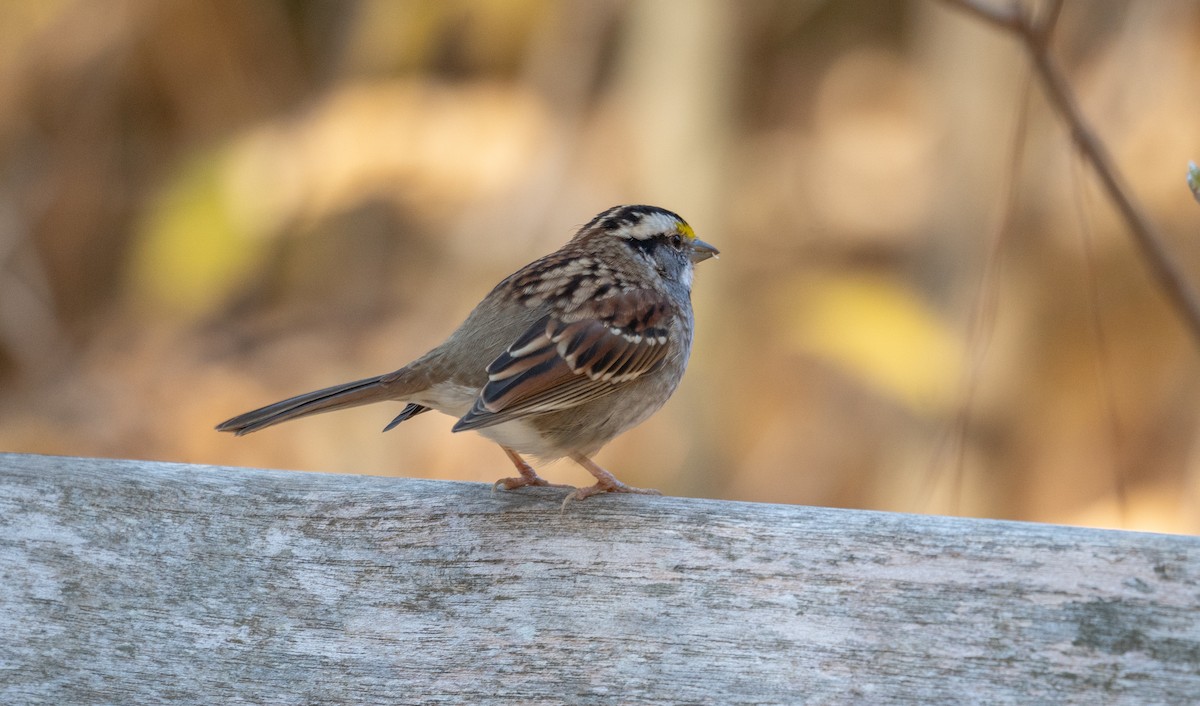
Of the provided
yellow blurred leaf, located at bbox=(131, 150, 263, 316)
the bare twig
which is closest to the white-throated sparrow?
the bare twig

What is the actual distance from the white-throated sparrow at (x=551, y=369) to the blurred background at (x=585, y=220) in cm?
237

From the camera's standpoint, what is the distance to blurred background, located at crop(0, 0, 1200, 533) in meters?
5.39

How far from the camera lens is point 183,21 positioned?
6.64 metres

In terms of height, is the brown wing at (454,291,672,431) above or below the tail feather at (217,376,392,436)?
above

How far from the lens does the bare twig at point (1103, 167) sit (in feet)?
6.54

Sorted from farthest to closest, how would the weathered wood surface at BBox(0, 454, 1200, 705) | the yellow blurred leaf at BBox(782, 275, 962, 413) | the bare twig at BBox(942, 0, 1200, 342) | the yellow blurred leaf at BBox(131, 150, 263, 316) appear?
1. the yellow blurred leaf at BBox(131, 150, 263, 316)
2. the yellow blurred leaf at BBox(782, 275, 962, 413)
3. the bare twig at BBox(942, 0, 1200, 342)
4. the weathered wood surface at BBox(0, 454, 1200, 705)

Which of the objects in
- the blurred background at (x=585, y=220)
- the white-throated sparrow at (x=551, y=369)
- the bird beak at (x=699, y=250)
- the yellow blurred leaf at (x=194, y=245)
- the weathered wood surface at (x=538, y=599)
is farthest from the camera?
the yellow blurred leaf at (x=194, y=245)

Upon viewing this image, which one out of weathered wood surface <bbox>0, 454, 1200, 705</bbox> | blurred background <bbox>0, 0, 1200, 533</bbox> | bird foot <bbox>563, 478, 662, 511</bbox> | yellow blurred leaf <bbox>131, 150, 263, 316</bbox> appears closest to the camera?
weathered wood surface <bbox>0, 454, 1200, 705</bbox>

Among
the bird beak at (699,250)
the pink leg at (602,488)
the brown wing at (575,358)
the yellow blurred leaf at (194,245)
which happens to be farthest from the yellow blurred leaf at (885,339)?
the pink leg at (602,488)

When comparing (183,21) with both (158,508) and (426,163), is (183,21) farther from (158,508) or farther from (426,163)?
(158,508)

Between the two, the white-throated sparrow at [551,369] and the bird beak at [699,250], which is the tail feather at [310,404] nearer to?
the white-throated sparrow at [551,369]

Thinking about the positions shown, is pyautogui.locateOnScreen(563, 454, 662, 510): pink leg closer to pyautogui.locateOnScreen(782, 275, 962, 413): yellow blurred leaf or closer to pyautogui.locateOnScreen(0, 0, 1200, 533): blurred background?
pyautogui.locateOnScreen(0, 0, 1200, 533): blurred background

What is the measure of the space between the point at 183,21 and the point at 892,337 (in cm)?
403

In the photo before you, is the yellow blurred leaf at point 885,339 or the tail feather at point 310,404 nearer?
the tail feather at point 310,404
